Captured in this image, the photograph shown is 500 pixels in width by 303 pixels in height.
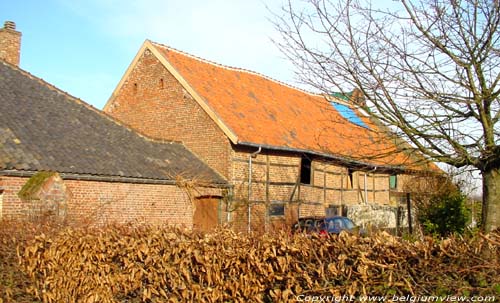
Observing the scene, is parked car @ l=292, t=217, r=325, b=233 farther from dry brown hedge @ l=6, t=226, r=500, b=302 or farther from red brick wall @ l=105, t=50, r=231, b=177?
red brick wall @ l=105, t=50, r=231, b=177

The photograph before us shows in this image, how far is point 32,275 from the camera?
7.16 meters

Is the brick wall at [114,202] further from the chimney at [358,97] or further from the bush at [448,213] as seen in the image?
the bush at [448,213]

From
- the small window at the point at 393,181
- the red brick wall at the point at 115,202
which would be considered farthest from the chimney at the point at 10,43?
the small window at the point at 393,181

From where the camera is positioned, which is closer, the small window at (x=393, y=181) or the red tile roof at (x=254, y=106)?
the red tile roof at (x=254, y=106)

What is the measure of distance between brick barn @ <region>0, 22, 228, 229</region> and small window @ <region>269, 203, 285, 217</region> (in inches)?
82.7

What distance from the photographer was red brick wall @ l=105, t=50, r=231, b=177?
18.4m

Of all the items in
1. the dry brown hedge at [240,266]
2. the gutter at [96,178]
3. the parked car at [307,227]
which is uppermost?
the gutter at [96,178]

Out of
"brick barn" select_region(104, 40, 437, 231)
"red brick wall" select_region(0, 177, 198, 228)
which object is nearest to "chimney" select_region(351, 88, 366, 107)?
"red brick wall" select_region(0, 177, 198, 228)

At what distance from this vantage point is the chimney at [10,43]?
18359 mm

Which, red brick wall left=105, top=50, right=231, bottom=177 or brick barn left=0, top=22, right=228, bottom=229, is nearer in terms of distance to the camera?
brick barn left=0, top=22, right=228, bottom=229

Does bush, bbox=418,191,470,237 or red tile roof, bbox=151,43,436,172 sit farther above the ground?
red tile roof, bbox=151,43,436,172

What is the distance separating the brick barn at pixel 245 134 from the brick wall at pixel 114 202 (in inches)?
72.5

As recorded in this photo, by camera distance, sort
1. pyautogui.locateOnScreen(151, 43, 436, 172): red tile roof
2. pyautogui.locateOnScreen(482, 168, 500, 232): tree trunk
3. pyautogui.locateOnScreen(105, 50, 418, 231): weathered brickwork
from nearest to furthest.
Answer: pyautogui.locateOnScreen(482, 168, 500, 232): tree trunk
pyautogui.locateOnScreen(105, 50, 418, 231): weathered brickwork
pyautogui.locateOnScreen(151, 43, 436, 172): red tile roof

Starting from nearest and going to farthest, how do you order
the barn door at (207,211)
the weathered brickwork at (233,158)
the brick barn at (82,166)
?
the brick barn at (82,166) < the barn door at (207,211) < the weathered brickwork at (233,158)
